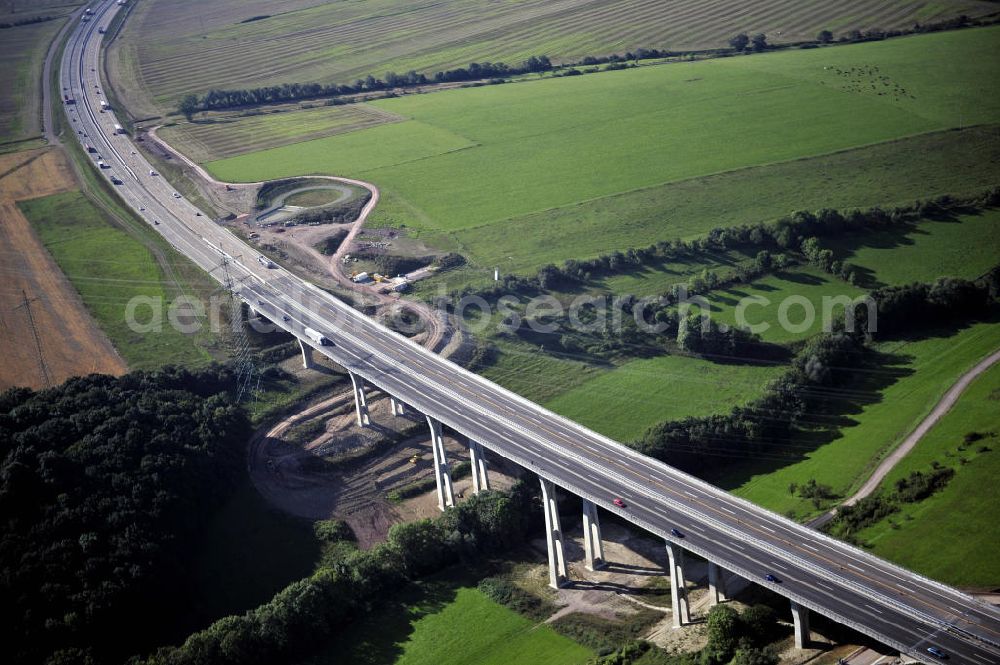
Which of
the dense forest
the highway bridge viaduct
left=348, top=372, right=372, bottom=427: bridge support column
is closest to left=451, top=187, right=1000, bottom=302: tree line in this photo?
left=348, top=372, right=372, bottom=427: bridge support column

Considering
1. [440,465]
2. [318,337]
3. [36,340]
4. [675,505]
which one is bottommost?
[440,465]

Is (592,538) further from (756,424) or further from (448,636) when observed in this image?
(756,424)

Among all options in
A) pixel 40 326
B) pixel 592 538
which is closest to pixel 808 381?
pixel 592 538

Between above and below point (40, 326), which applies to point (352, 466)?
below

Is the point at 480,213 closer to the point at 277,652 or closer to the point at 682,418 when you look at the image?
the point at 682,418

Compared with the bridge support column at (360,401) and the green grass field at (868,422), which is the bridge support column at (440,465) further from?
the green grass field at (868,422)

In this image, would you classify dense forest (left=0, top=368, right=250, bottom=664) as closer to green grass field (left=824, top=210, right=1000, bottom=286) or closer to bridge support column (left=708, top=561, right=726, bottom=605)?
bridge support column (left=708, top=561, right=726, bottom=605)
